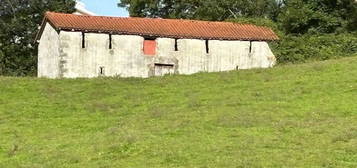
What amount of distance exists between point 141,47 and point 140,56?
547 millimetres

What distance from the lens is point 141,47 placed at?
39438mm

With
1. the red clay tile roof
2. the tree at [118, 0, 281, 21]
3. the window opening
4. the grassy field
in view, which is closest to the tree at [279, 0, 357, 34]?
the red clay tile roof

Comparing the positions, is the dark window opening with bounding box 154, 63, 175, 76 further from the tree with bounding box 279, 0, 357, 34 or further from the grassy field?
the tree with bounding box 279, 0, 357, 34

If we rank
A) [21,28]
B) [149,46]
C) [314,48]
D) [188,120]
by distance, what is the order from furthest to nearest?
[21,28], [314,48], [149,46], [188,120]

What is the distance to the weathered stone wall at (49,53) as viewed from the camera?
1505 inches

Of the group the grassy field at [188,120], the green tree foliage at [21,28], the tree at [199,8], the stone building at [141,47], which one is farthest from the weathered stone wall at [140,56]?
the green tree foliage at [21,28]

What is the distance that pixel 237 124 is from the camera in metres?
20.1

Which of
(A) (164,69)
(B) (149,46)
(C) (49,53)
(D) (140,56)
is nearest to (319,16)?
(A) (164,69)

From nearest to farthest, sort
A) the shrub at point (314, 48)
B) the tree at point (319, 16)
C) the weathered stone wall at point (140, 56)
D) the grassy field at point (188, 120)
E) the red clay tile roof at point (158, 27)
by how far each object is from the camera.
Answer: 1. the grassy field at point (188, 120)
2. the weathered stone wall at point (140, 56)
3. the red clay tile roof at point (158, 27)
4. the shrub at point (314, 48)
5. the tree at point (319, 16)

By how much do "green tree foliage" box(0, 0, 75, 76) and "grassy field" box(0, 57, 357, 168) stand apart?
101ft

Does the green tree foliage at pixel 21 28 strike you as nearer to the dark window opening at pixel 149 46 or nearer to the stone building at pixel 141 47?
the stone building at pixel 141 47

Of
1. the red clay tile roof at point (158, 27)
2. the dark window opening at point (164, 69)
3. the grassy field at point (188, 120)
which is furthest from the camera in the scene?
the dark window opening at point (164, 69)

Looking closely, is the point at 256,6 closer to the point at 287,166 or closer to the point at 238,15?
the point at 238,15

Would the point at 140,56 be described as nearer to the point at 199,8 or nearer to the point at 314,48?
the point at 314,48
